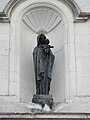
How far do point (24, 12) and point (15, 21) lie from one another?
0.92 ft

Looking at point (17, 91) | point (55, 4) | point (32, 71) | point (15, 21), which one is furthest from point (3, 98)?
A: point (55, 4)

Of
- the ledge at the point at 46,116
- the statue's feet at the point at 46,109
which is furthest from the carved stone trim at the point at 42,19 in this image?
the ledge at the point at 46,116

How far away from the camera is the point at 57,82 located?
31.0ft

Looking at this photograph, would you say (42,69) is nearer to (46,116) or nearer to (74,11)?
(46,116)

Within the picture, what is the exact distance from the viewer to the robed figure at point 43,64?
357 inches

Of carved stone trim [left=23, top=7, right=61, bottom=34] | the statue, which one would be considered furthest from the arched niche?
the statue

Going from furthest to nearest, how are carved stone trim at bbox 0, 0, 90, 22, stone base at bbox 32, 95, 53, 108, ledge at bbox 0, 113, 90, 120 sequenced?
1. carved stone trim at bbox 0, 0, 90, 22
2. stone base at bbox 32, 95, 53, 108
3. ledge at bbox 0, 113, 90, 120

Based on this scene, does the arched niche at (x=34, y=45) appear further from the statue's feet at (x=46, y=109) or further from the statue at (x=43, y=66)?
the statue's feet at (x=46, y=109)

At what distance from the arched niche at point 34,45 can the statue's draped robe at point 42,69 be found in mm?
285

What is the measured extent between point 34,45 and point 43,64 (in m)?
0.80

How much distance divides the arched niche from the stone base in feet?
0.93

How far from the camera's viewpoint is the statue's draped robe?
9070 millimetres

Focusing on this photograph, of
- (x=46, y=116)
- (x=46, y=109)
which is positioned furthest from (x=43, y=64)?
(x=46, y=116)

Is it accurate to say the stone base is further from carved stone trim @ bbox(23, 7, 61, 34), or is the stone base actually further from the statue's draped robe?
carved stone trim @ bbox(23, 7, 61, 34)
